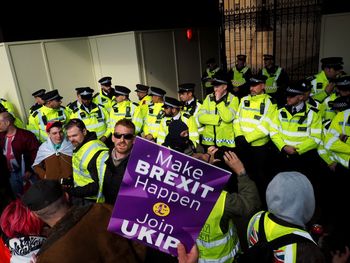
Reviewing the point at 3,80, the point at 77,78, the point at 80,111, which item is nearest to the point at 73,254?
the point at 80,111

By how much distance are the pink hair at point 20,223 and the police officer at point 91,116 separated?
4.20 m

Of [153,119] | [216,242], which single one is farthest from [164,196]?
[153,119]

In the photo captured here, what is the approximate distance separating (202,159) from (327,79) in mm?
4524

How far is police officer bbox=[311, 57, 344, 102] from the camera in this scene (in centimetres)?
606

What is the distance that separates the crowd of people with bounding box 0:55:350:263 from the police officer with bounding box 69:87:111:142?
27 mm

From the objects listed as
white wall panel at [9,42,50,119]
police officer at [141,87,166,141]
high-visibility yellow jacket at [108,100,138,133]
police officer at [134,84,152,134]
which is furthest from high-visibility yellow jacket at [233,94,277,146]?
white wall panel at [9,42,50,119]

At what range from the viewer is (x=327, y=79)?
245 inches

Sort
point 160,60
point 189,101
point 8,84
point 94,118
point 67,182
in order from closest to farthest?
point 67,182, point 189,101, point 94,118, point 8,84, point 160,60

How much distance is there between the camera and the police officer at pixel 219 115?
17.5ft

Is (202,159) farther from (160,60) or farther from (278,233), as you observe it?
(160,60)

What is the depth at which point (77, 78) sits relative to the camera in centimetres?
877

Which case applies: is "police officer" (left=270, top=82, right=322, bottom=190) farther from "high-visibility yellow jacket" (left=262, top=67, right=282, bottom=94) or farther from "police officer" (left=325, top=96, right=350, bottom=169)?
"high-visibility yellow jacket" (left=262, top=67, right=282, bottom=94)

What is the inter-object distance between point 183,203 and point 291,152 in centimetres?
318

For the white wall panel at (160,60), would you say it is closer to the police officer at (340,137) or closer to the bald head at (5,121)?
the bald head at (5,121)
